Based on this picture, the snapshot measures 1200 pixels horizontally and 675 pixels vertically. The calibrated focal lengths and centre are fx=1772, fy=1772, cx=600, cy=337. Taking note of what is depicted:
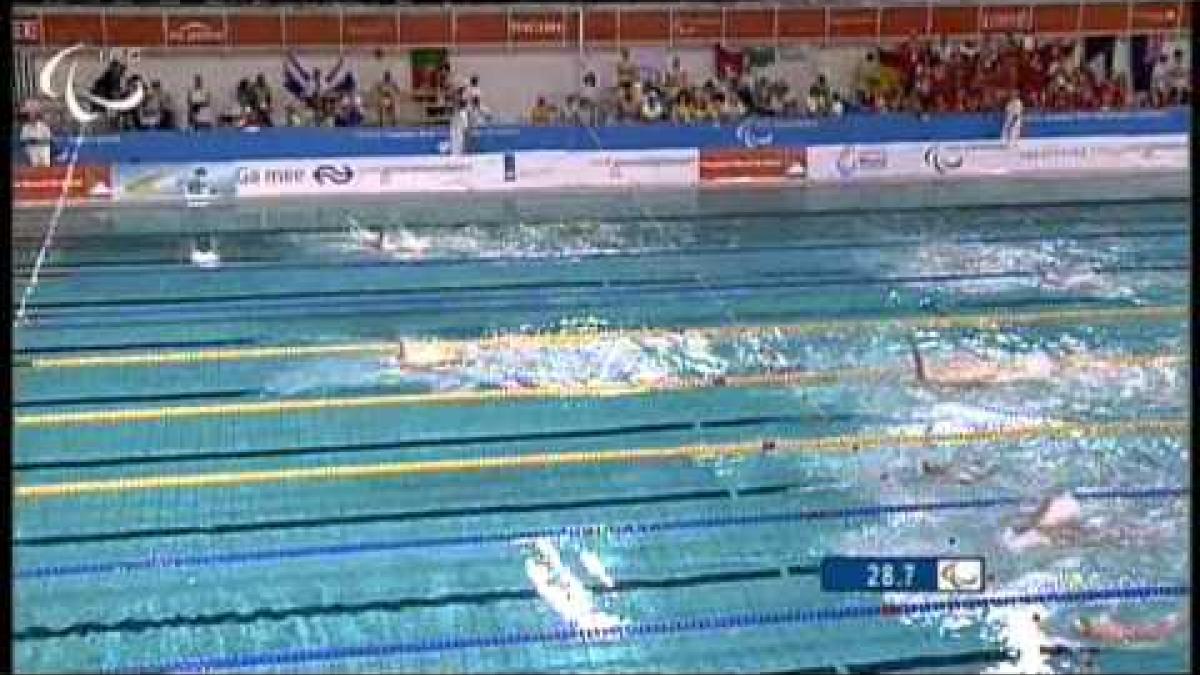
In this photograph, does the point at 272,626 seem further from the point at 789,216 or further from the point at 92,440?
the point at 789,216

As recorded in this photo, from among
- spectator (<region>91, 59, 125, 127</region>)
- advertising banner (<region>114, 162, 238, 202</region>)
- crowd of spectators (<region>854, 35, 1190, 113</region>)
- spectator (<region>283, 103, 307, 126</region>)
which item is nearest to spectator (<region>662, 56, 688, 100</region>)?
crowd of spectators (<region>854, 35, 1190, 113</region>)

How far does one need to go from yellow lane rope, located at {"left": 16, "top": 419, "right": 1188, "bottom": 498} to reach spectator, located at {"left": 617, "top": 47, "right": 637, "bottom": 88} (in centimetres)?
815

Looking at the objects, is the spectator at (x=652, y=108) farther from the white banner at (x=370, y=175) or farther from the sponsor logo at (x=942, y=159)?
the sponsor logo at (x=942, y=159)

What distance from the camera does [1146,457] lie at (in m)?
6.02

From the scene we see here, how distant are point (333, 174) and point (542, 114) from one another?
2.40 meters

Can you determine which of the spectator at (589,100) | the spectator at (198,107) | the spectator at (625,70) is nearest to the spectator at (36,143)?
the spectator at (198,107)

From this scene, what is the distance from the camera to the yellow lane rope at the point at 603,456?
5785mm

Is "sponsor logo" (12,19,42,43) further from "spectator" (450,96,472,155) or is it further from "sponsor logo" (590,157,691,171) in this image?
"sponsor logo" (590,157,691,171)

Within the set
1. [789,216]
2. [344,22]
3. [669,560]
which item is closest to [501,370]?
[669,560]

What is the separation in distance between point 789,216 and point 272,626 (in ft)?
22.4

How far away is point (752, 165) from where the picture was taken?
1254cm

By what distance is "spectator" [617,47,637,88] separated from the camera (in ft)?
46.2

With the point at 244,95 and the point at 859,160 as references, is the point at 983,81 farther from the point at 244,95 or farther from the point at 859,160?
the point at 244,95

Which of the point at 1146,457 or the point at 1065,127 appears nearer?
the point at 1146,457
